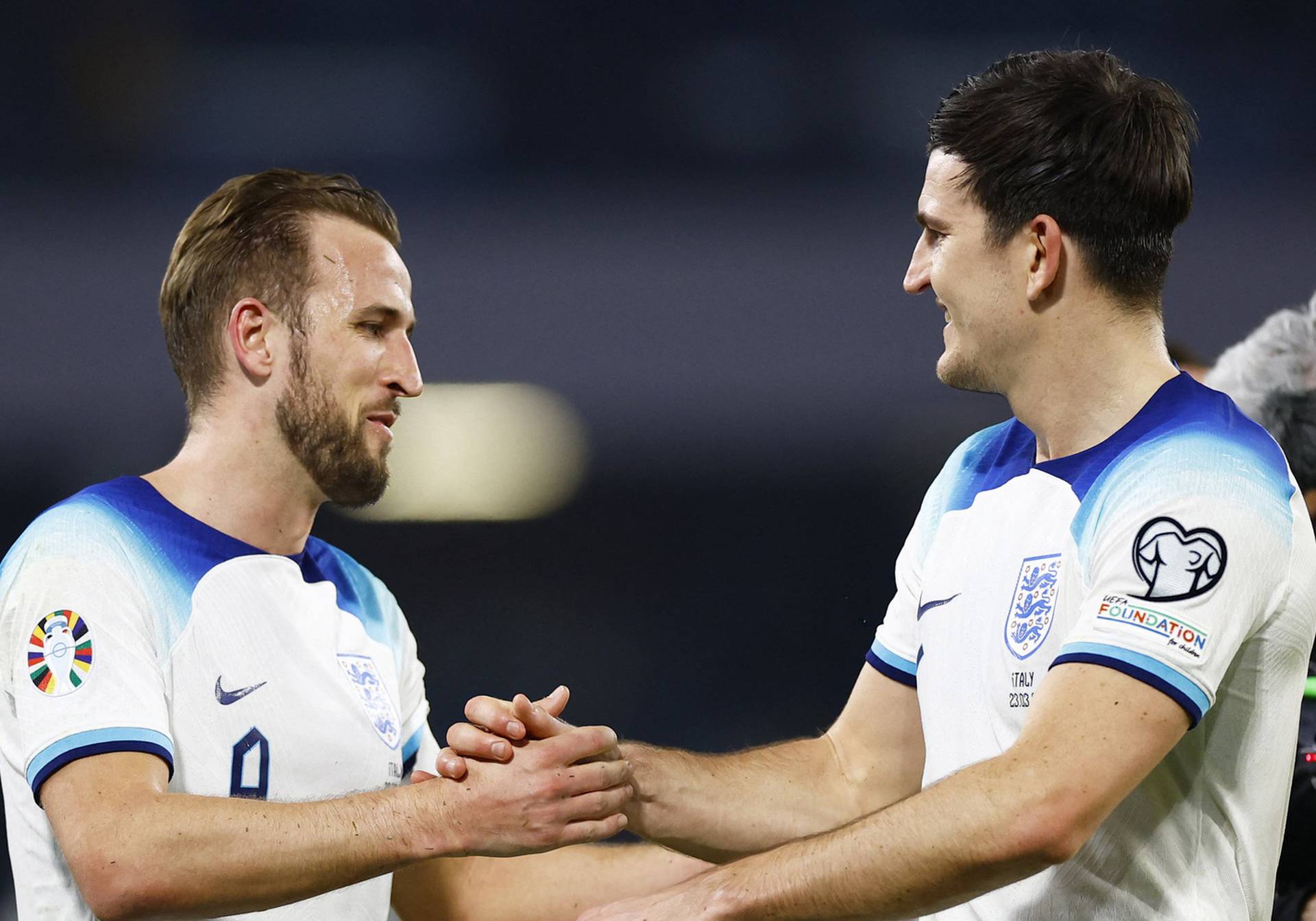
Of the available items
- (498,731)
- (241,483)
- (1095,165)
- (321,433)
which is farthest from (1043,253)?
(241,483)

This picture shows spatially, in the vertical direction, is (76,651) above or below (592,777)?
above

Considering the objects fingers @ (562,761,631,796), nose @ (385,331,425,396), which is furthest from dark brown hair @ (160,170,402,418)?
fingers @ (562,761,631,796)

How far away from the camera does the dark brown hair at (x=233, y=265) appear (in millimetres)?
2127

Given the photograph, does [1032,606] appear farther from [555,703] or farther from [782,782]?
[555,703]

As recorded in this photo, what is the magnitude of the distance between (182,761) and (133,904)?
0.24m

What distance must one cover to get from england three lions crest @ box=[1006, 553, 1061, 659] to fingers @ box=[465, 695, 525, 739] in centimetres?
69

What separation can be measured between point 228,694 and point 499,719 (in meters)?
0.38

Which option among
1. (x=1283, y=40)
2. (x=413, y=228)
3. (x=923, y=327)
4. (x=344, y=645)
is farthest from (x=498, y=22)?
(x=344, y=645)

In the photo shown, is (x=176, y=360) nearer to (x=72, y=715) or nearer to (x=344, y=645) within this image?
(x=344, y=645)

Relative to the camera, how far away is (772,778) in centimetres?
208

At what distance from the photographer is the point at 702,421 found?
182 inches

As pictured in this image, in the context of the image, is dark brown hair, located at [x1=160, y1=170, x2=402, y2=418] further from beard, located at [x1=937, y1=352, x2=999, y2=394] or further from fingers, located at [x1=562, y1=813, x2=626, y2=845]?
beard, located at [x1=937, y1=352, x2=999, y2=394]

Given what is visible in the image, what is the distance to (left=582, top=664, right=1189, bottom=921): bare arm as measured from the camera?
143 centimetres

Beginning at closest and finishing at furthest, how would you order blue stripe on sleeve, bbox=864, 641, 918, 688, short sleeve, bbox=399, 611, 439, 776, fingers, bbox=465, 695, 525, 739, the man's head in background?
fingers, bbox=465, 695, 525, 739 → blue stripe on sleeve, bbox=864, 641, 918, 688 → short sleeve, bbox=399, 611, 439, 776 → the man's head in background
